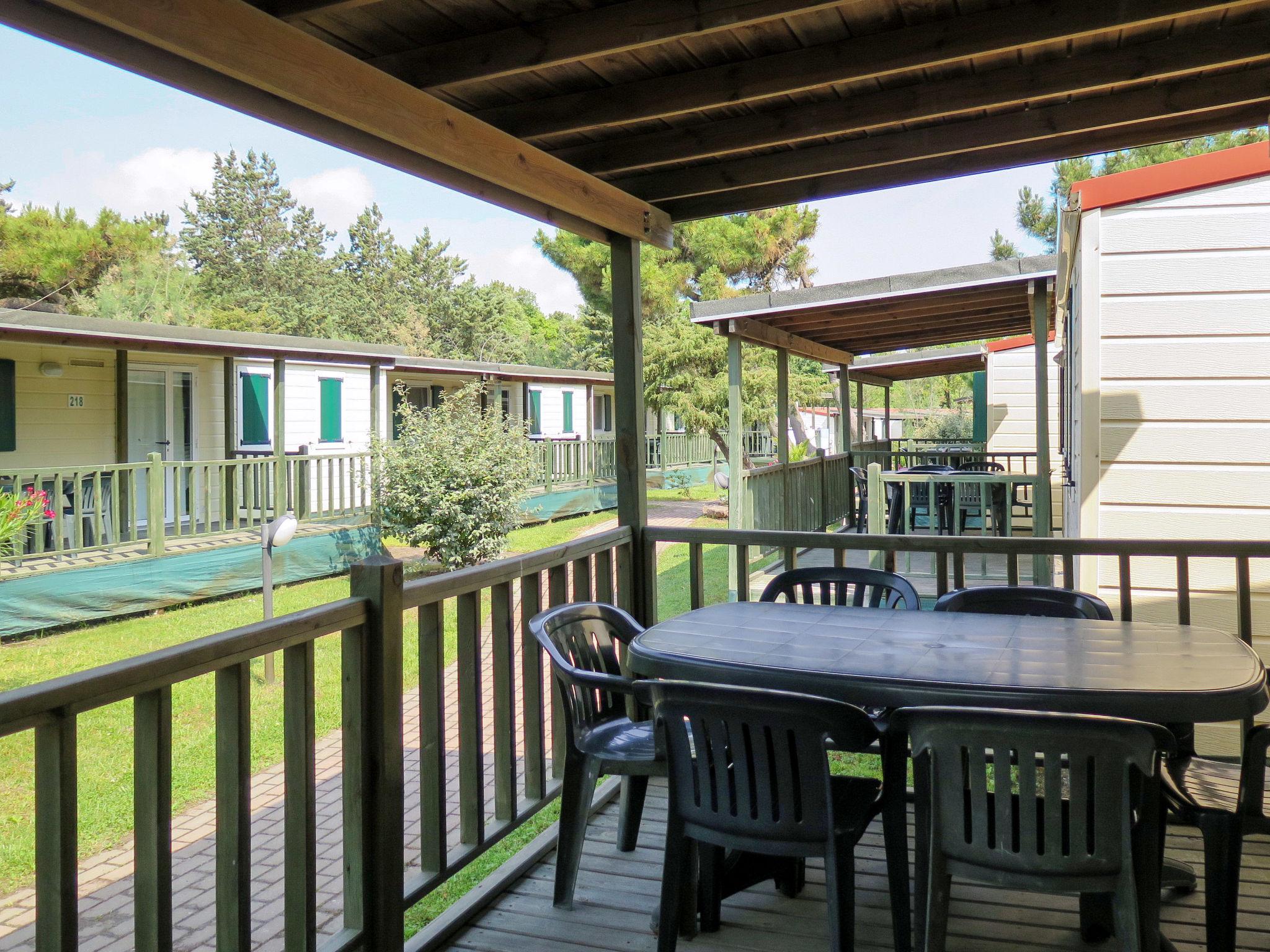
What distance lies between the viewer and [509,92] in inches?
123

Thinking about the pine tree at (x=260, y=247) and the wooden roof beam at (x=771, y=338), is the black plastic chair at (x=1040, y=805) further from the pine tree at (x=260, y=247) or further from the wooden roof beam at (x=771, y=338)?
the pine tree at (x=260, y=247)

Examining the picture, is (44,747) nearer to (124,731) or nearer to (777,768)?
(777,768)

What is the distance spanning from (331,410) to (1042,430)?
10.7m

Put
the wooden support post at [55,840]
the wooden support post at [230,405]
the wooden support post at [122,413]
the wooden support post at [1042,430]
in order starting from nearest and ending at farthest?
the wooden support post at [55,840]
the wooden support post at [1042,430]
the wooden support post at [122,413]
the wooden support post at [230,405]

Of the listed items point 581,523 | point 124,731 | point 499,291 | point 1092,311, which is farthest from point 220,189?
point 1092,311

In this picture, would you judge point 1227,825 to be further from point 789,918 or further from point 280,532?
point 280,532

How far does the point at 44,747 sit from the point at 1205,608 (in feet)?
14.2

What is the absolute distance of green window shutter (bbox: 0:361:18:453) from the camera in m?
10.7

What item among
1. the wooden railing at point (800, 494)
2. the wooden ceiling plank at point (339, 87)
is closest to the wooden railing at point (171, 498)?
the wooden railing at point (800, 494)

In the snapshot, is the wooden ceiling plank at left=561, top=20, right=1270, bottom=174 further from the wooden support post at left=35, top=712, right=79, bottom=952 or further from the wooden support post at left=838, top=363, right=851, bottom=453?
the wooden support post at left=838, top=363, right=851, bottom=453

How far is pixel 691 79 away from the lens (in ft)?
10.0

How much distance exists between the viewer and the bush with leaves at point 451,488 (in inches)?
482

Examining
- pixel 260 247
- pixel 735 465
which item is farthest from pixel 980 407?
pixel 260 247

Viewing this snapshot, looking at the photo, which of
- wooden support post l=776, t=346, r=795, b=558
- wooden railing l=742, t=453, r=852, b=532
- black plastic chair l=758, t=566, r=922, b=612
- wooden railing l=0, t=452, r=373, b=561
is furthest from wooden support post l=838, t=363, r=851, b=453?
black plastic chair l=758, t=566, r=922, b=612
